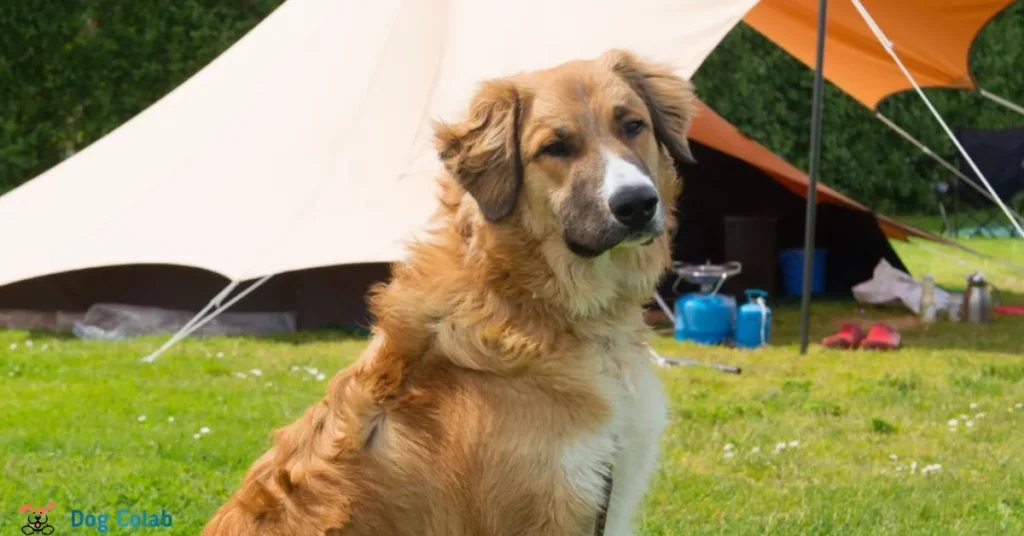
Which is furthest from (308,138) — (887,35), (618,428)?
(887,35)

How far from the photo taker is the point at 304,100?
691cm

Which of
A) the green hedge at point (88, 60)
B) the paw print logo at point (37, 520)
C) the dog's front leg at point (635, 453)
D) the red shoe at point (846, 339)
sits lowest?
the paw print logo at point (37, 520)

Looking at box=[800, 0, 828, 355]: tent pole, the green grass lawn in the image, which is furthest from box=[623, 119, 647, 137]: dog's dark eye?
box=[800, 0, 828, 355]: tent pole

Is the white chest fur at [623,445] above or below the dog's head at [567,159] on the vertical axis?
below

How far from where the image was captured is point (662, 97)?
3.19m

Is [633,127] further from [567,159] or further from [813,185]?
[813,185]

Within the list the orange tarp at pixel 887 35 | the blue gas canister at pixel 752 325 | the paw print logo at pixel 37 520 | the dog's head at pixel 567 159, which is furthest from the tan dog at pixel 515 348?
the orange tarp at pixel 887 35

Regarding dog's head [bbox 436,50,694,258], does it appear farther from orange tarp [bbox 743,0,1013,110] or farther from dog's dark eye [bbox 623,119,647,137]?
orange tarp [bbox 743,0,1013,110]

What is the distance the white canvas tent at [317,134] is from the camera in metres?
6.38

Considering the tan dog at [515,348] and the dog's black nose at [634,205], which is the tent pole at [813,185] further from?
the dog's black nose at [634,205]

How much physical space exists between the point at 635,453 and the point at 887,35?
6.84m

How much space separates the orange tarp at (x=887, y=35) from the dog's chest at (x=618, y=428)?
231 inches

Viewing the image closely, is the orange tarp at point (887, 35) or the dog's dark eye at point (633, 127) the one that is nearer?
the dog's dark eye at point (633, 127)

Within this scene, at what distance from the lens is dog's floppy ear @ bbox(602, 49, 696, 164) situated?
3154 mm
